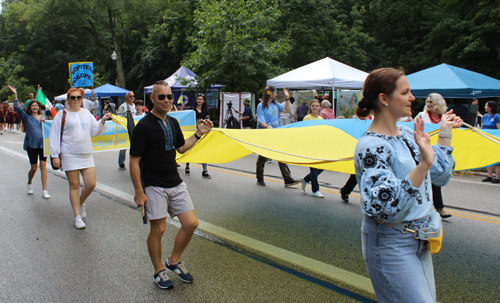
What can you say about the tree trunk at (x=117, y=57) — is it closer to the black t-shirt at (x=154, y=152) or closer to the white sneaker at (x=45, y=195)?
the white sneaker at (x=45, y=195)

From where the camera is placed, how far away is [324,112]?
9.18 m

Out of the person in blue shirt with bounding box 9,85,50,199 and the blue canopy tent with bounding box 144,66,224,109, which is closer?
the person in blue shirt with bounding box 9,85,50,199

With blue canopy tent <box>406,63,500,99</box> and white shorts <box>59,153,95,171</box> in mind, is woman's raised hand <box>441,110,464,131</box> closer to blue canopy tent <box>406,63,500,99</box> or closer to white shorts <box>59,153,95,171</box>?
white shorts <box>59,153,95,171</box>

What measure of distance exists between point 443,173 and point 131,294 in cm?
274

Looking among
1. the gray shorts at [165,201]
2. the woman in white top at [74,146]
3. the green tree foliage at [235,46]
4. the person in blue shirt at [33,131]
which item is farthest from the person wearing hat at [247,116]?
the gray shorts at [165,201]

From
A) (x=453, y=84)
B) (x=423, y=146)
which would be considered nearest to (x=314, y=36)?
(x=453, y=84)

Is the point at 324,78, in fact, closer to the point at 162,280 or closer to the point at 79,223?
the point at 79,223

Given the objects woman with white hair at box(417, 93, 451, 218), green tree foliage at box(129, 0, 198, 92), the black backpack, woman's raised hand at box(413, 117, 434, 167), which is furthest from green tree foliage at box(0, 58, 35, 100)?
woman's raised hand at box(413, 117, 434, 167)

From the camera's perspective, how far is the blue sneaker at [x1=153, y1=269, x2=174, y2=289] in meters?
3.51

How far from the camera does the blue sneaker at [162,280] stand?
3.51m

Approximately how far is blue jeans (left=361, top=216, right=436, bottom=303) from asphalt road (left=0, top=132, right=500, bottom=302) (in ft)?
4.98

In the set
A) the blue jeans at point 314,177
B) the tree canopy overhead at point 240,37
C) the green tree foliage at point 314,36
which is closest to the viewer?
the blue jeans at point 314,177

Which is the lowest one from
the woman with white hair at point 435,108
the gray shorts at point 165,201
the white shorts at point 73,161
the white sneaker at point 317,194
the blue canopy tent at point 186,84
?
the white sneaker at point 317,194

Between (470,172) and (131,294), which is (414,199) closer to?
(131,294)
